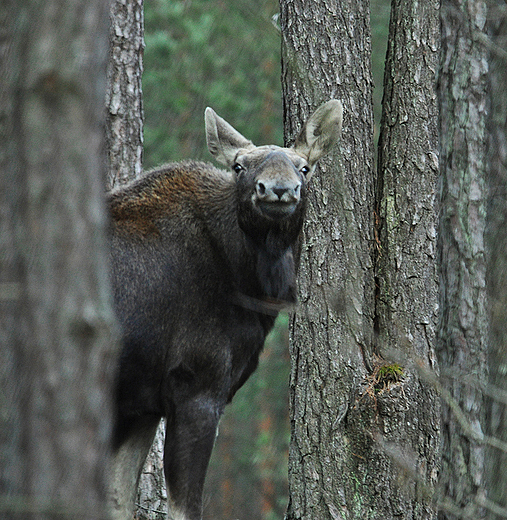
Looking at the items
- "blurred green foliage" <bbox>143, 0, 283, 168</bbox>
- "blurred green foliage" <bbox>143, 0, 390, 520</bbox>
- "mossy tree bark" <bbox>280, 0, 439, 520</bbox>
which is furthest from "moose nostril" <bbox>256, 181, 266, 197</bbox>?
"blurred green foliage" <bbox>143, 0, 283, 168</bbox>

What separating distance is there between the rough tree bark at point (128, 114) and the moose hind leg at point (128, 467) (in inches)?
42.8

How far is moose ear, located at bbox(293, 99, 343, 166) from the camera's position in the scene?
5656 millimetres

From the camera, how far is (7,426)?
2.55m

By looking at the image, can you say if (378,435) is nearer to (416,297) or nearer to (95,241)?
(416,297)

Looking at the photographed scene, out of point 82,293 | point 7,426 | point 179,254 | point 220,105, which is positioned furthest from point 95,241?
point 220,105

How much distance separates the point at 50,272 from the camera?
8.22 feet

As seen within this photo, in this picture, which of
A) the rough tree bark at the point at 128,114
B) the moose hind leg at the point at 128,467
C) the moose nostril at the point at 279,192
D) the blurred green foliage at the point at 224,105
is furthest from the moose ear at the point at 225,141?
the blurred green foliage at the point at 224,105

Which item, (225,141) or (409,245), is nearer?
(225,141)

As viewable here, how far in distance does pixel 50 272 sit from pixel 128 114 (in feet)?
15.9

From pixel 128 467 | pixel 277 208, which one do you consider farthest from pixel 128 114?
pixel 128 467

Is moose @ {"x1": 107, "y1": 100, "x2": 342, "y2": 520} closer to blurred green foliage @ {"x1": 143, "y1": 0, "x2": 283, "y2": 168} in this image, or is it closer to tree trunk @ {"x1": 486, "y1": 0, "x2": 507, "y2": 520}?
tree trunk @ {"x1": 486, "y1": 0, "x2": 507, "y2": 520}

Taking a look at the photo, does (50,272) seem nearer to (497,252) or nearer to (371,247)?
(371,247)

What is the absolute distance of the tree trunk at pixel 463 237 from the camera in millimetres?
6797

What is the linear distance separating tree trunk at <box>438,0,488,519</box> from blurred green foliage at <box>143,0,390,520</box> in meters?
4.80
